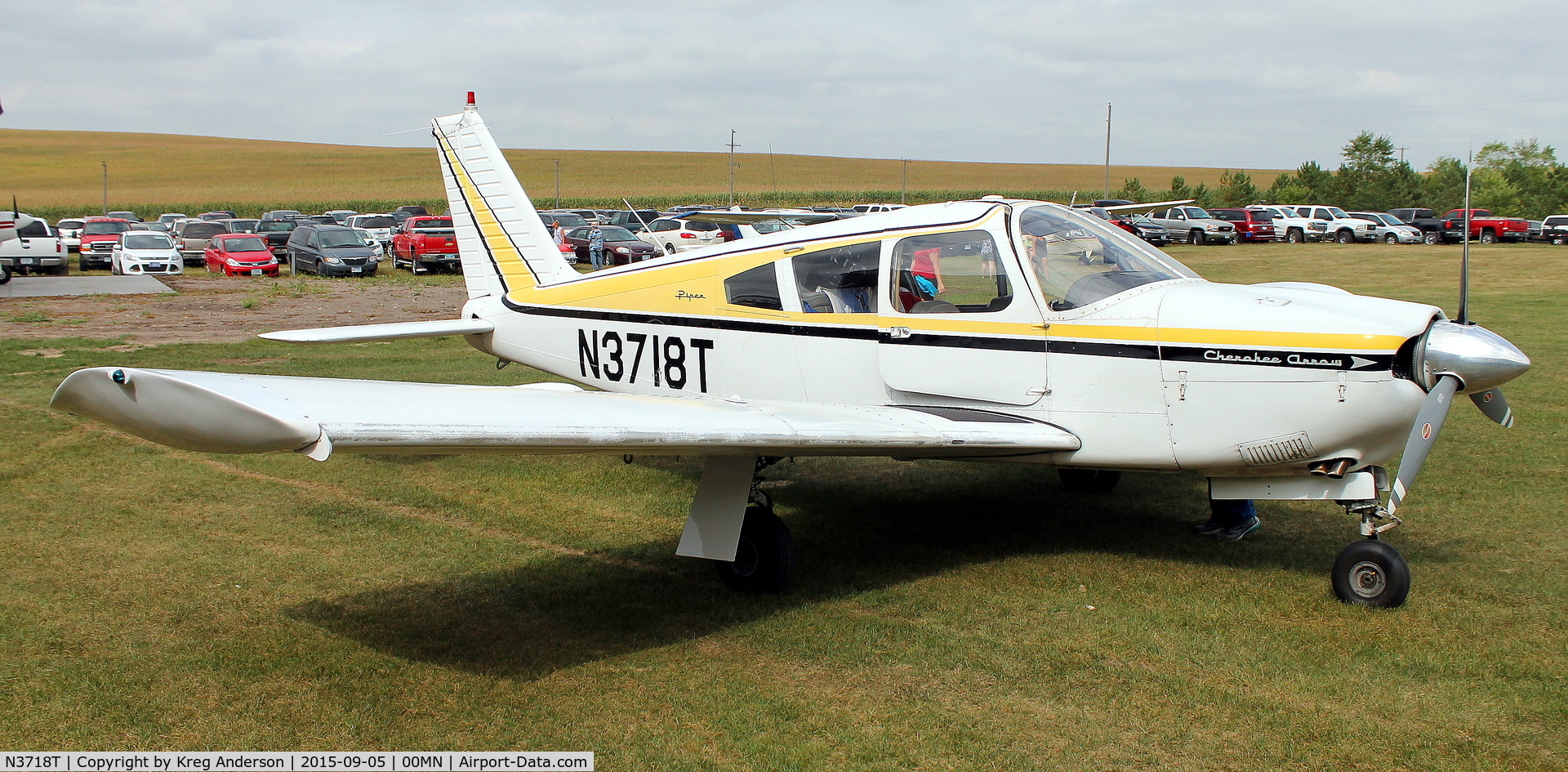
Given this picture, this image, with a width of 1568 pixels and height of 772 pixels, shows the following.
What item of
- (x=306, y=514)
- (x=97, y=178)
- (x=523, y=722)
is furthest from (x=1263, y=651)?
(x=97, y=178)

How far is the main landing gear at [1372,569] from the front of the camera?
5.57m

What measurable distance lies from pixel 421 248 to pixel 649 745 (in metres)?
32.5

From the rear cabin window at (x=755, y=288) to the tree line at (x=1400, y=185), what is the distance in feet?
213

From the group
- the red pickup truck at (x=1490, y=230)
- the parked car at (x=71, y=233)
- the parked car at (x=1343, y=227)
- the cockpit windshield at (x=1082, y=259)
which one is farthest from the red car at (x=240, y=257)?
the red pickup truck at (x=1490, y=230)

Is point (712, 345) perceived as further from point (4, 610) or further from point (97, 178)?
point (97, 178)

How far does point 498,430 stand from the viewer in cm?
450

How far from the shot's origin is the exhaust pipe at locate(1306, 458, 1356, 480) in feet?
18.6

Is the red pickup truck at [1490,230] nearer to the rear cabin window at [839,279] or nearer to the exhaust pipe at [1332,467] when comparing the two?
the exhaust pipe at [1332,467]

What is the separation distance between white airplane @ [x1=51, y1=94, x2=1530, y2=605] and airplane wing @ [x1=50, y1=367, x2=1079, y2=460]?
19 millimetres

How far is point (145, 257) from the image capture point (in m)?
31.8

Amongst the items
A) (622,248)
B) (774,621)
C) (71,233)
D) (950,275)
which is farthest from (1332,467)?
(71,233)

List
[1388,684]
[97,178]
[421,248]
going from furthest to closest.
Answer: [97,178] → [421,248] → [1388,684]

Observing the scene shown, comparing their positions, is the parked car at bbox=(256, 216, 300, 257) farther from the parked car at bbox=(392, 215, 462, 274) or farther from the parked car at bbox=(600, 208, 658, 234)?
the parked car at bbox=(600, 208, 658, 234)

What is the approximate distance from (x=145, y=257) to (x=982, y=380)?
3230cm
